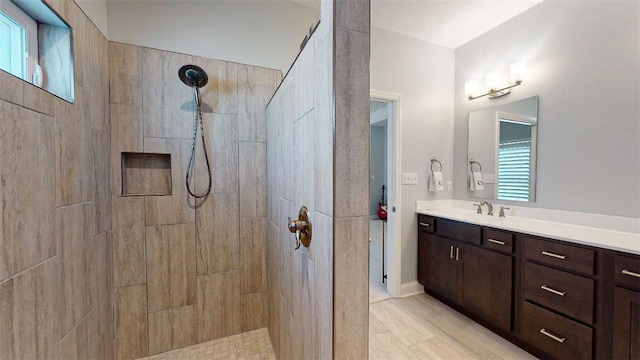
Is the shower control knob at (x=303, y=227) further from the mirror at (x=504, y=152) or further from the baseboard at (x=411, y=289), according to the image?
the mirror at (x=504, y=152)

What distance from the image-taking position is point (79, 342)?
120 centimetres

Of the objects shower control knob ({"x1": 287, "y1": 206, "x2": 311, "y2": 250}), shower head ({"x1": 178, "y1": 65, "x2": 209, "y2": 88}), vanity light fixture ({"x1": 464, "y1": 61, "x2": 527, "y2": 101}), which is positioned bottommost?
shower control knob ({"x1": 287, "y1": 206, "x2": 311, "y2": 250})

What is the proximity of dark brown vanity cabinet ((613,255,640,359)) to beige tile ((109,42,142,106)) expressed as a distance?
3063 mm

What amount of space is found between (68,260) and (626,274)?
9.44 ft

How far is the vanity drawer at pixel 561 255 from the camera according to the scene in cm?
135

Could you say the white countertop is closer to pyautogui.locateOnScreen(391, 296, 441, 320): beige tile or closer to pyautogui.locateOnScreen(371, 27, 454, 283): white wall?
pyautogui.locateOnScreen(371, 27, 454, 283): white wall

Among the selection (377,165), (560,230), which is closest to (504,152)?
(560,230)

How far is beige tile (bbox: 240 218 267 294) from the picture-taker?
6.14 feet

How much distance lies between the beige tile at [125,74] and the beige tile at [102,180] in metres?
0.29

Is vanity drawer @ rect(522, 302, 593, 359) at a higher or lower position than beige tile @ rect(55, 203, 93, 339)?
lower

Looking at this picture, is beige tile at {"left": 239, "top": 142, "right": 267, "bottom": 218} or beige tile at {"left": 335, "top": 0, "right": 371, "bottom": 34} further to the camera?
beige tile at {"left": 239, "top": 142, "right": 267, "bottom": 218}

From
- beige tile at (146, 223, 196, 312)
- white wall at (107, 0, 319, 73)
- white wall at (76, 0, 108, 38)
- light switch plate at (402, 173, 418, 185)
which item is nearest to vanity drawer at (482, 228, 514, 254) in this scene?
light switch plate at (402, 173, 418, 185)

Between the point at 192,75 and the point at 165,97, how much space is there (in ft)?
1.06

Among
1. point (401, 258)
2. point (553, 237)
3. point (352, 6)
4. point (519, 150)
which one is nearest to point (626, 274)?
point (553, 237)
